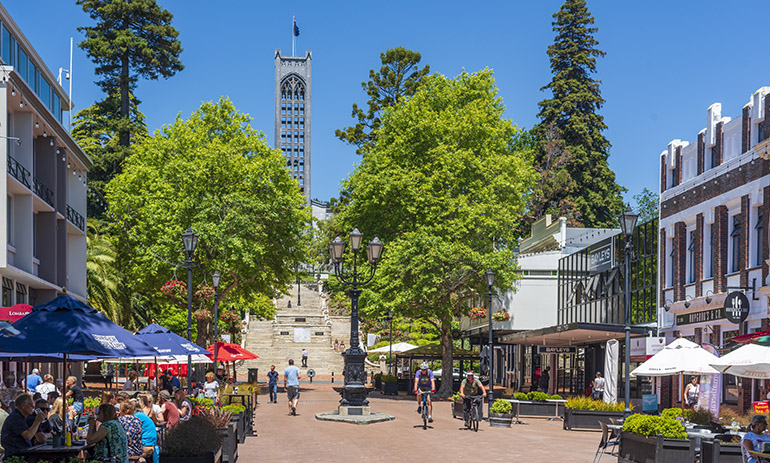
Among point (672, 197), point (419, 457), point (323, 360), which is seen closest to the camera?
point (419, 457)

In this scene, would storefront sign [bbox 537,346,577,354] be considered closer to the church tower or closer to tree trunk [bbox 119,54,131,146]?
tree trunk [bbox 119,54,131,146]

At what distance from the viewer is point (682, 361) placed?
20328 millimetres

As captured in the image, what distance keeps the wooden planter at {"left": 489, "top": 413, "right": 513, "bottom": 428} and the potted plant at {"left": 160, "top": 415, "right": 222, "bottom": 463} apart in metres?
A: 15.6

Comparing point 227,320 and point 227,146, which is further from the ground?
point 227,146

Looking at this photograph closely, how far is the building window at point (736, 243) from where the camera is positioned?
2930 cm

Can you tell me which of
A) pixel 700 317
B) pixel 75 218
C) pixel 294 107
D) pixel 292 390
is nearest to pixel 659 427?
pixel 292 390

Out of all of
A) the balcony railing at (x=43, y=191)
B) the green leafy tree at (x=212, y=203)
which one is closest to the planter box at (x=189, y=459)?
the balcony railing at (x=43, y=191)

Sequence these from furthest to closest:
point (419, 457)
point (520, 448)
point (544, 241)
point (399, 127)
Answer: point (544, 241)
point (399, 127)
point (520, 448)
point (419, 457)

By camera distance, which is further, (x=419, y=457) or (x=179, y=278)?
(x=179, y=278)

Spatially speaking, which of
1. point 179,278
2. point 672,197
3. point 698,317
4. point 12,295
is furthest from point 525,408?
point 179,278

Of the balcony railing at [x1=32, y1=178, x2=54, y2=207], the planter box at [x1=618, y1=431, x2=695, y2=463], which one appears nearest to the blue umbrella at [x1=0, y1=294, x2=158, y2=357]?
the planter box at [x1=618, y1=431, x2=695, y2=463]

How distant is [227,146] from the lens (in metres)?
44.7

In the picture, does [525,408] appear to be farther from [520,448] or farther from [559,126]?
[559,126]

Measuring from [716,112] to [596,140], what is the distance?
39.6 meters
